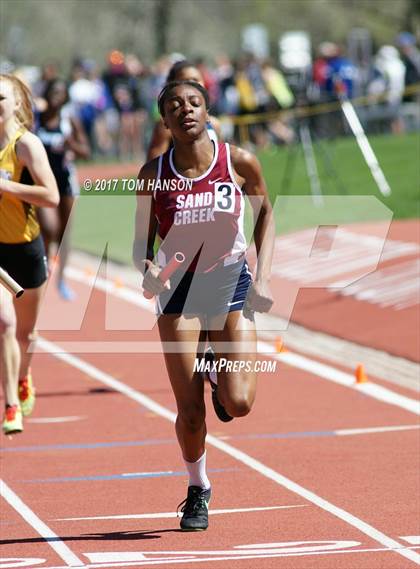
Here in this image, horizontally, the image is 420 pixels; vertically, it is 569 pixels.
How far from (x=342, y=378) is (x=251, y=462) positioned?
127 inches

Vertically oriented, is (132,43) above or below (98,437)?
above

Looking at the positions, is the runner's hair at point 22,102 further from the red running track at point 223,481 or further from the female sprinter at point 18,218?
the red running track at point 223,481

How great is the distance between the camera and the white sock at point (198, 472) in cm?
800

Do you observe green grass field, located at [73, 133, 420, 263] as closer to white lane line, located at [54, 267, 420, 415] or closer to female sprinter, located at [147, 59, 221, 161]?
white lane line, located at [54, 267, 420, 415]

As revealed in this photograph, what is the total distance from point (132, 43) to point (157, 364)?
55.4 meters

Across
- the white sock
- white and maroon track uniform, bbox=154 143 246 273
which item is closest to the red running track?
the white sock

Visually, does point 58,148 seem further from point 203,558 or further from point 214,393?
point 203,558

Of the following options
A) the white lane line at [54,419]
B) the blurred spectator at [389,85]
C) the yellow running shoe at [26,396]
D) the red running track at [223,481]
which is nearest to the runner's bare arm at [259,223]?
the red running track at [223,481]

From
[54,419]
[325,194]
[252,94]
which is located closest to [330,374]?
[54,419]

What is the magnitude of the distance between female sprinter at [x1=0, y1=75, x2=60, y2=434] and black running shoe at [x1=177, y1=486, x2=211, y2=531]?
6.64 ft

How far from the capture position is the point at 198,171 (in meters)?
7.75

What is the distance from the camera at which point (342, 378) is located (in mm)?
12781

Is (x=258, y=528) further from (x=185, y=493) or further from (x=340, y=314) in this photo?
(x=340, y=314)

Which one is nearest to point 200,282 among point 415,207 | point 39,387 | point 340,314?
point 39,387
